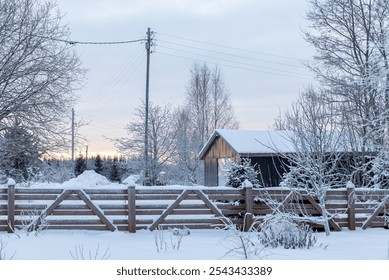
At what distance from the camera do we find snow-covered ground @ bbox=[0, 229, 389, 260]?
8.40 metres

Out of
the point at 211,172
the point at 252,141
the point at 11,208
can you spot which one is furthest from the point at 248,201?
the point at 211,172

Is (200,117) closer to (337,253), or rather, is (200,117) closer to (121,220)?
(121,220)

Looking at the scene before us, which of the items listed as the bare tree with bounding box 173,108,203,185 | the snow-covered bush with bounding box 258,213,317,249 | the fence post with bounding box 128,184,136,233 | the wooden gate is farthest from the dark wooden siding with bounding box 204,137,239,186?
the snow-covered bush with bounding box 258,213,317,249

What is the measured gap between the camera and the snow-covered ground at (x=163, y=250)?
27.6ft

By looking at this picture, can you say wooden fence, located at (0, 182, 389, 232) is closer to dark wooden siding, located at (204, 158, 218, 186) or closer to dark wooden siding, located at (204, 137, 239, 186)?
dark wooden siding, located at (204, 137, 239, 186)

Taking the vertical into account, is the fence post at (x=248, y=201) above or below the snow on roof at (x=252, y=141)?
below

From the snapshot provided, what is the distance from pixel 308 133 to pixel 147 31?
18.4 m

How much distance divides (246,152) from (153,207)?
12.7m

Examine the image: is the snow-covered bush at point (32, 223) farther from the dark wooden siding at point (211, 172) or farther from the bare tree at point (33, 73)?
the dark wooden siding at point (211, 172)

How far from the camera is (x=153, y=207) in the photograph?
12.9 m

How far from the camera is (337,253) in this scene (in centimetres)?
898

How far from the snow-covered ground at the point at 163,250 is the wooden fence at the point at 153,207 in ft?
0.99

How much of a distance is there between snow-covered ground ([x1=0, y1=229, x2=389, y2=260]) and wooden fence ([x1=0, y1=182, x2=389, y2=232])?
11.9 inches

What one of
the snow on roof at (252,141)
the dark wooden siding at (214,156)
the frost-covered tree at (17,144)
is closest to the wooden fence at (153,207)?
the frost-covered tree at (17,144)
